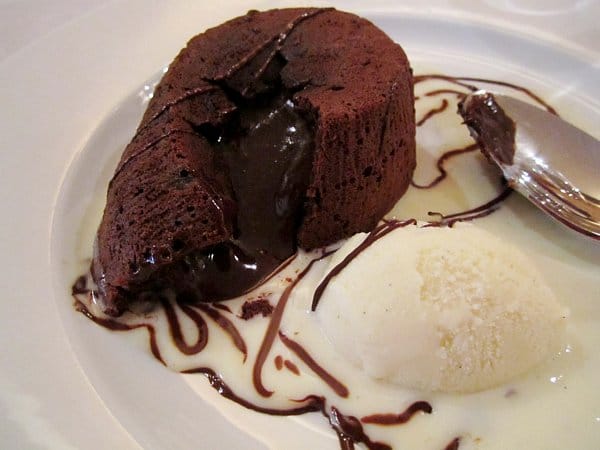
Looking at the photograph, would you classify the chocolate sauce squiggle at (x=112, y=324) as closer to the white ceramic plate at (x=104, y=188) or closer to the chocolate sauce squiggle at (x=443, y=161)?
the white ceramic plate at (x=104, y=188)

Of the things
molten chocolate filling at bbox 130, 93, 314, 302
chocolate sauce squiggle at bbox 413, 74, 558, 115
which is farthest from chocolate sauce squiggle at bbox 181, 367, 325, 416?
chocolate sauce squiggle at bbox 413, 74, 558, 115

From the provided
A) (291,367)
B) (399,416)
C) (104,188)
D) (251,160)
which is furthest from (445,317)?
(104,188)

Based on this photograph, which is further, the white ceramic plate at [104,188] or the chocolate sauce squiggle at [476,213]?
the chocolate sauce squiggle at [476,213]

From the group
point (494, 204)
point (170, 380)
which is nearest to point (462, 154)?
point (494, 204)

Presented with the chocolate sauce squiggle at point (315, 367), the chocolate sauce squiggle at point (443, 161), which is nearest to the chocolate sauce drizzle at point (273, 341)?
the chocolate sauce squiggle at point (315, 367)

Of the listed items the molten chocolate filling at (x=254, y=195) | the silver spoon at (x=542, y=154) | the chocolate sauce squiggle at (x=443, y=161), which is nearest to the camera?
the molten chocolate filling at (x=254, y=195)

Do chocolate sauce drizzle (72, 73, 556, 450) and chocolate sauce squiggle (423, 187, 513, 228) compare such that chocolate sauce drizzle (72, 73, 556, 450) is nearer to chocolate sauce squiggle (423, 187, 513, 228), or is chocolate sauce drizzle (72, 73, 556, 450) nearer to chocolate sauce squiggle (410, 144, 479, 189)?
chocolate sauce squiggle (423, 187, 513, 228)

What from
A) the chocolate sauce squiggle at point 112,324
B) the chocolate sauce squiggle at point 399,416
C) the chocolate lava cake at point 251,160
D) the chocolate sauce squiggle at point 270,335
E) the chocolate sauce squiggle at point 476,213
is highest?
the chocolate lava cake at point 251,160
